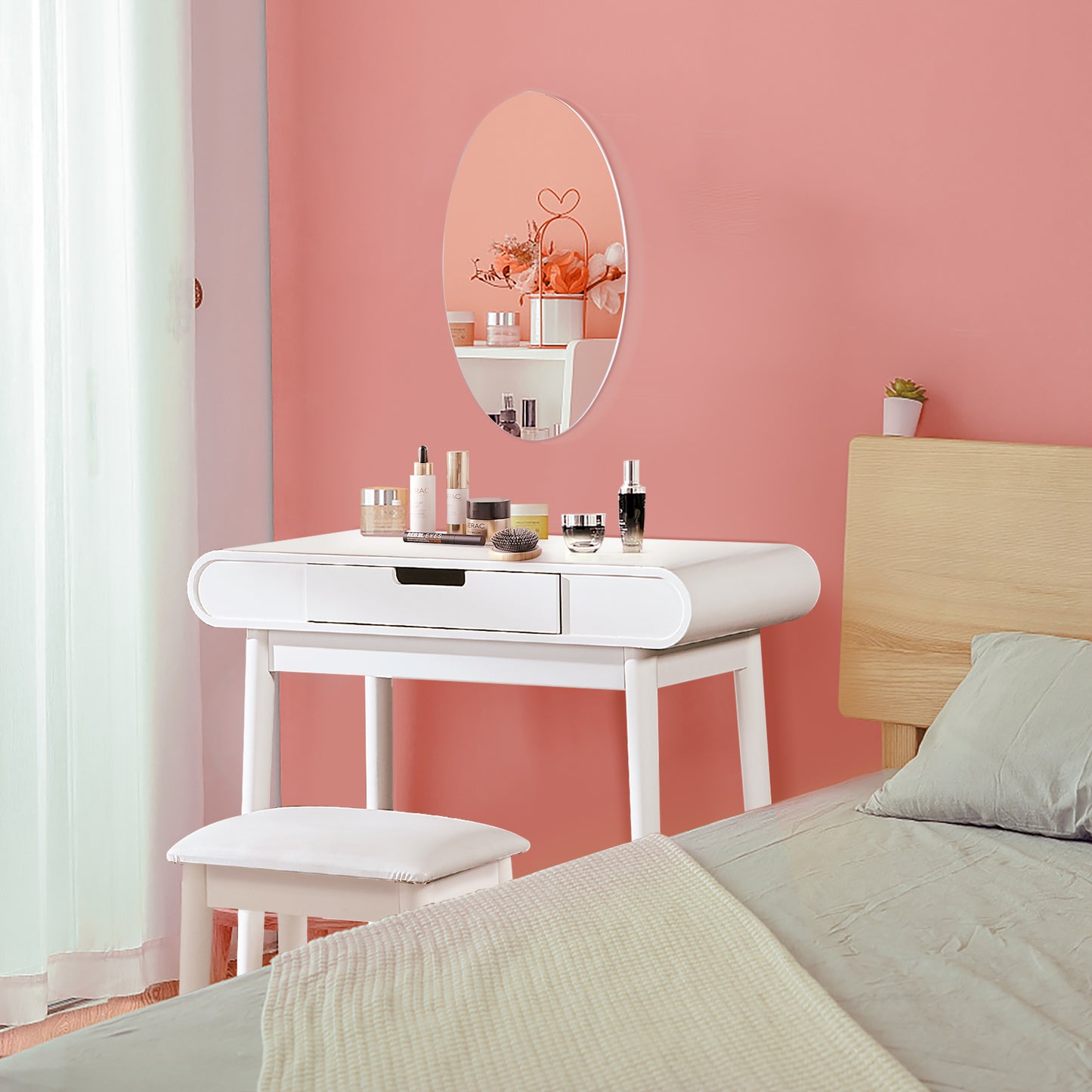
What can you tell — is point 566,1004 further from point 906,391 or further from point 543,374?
point 543,374

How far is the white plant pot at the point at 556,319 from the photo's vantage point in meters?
2.81

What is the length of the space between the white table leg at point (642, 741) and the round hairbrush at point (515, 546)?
0.83 ft

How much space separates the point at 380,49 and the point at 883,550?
1519 mm

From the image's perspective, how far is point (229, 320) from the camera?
3117 millimetres

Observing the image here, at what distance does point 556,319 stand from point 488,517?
473 millimetres

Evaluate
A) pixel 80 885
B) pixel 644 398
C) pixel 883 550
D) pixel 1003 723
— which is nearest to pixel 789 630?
pixel 883 550

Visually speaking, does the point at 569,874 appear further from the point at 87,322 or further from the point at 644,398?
the point at 87,322

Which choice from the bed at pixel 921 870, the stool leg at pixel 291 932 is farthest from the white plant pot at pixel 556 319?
the stool leg at pixel 291 932

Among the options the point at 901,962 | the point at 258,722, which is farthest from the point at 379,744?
the point at 901,962

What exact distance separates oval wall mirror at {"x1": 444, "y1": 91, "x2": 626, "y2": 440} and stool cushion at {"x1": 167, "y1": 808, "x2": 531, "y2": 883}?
1.07 metres

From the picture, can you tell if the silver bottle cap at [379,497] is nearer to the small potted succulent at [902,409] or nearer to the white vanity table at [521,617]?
the white vanity table at [521,617]

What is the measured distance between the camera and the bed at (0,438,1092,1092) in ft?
3.84

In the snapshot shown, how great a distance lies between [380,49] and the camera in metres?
3.03

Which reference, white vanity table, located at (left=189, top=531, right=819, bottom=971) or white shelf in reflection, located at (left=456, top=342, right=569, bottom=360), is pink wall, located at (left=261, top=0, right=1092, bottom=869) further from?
white vanity table, located at (left=189, top=531, right=819, bottom=971)
